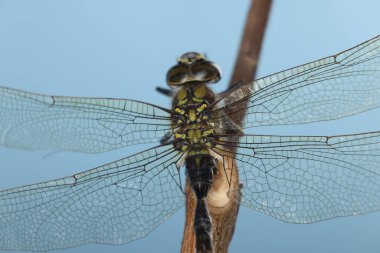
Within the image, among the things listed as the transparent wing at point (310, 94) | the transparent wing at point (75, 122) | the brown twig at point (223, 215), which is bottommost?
the brown twig at point (223, 215)

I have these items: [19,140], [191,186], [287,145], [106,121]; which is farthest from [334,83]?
[19,140]

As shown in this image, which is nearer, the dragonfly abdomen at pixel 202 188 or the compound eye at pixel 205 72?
the dragonfly abdomen at pixel 202 188

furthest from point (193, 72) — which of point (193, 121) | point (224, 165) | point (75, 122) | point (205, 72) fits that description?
point (75, 122)

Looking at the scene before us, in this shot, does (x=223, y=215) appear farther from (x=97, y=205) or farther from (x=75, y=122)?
(x=75, y=122)

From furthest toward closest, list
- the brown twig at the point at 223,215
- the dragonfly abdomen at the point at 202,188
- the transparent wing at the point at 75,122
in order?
the transparent wing at the point at 75,122 → the brown twig at the point at 223,215 → the dragonfly abdomen at the point at 202,188

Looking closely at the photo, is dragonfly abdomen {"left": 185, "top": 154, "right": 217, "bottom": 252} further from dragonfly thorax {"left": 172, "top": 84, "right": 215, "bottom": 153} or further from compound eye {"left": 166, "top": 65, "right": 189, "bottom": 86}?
compound eye {"left": 166, "top": 65, "right": 189, "bottom": 86}

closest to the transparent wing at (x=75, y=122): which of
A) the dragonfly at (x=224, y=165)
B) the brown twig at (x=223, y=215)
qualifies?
the dragonfly at (x=224, y=165)

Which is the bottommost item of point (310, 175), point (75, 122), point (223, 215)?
point (223, 215)

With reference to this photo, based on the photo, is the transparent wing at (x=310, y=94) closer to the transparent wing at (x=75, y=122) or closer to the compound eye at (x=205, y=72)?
the compound eye at (x=205, y=72)
